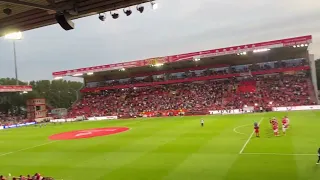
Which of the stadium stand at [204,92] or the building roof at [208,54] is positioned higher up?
the building roof at [208,54]

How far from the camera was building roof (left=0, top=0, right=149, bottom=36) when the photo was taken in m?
12.5

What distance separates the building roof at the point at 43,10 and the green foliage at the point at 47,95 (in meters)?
78.6

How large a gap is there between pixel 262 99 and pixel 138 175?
4129 cm

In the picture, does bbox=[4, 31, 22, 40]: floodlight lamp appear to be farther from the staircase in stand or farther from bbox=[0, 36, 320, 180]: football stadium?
the staircase in stand

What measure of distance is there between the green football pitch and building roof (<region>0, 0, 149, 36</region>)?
28.3 feet

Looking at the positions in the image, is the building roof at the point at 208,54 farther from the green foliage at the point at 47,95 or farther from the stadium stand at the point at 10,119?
the green foliage at the point at 47,95

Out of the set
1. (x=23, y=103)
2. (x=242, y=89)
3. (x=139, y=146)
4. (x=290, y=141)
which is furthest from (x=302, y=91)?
(x=23, y=103)

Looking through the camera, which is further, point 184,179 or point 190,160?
point 190,160

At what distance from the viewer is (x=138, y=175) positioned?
16547 millimetres

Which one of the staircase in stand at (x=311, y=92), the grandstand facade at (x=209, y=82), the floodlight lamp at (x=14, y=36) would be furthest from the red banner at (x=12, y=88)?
the staircase in stand at (x=311, y=92)

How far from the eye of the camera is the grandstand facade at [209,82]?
52.0 m

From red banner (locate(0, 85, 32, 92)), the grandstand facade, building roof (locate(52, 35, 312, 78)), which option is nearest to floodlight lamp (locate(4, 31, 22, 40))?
the grandstand facade

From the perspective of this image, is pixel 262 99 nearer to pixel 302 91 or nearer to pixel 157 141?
pixel 302 91

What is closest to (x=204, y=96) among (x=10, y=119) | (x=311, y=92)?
(x=311, y=92)
